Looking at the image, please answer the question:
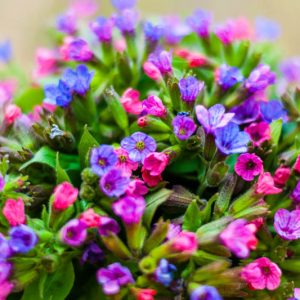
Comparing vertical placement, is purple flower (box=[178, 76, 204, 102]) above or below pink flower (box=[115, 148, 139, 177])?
above

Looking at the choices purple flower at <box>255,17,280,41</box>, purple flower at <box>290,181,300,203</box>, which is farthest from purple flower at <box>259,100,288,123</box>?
purple flower at <box>255,17,280,41</box>

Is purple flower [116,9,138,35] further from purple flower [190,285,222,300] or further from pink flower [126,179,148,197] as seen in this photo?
purple flower [190,285,222,300]

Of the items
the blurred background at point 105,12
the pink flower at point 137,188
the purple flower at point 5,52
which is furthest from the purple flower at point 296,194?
the blurred background at point 105,12

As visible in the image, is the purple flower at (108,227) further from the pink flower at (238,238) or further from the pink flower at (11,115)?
the pink flower at (11,115)

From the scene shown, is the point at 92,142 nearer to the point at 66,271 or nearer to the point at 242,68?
the point at 66,271

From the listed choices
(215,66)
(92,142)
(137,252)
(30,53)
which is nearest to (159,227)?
(137,252)

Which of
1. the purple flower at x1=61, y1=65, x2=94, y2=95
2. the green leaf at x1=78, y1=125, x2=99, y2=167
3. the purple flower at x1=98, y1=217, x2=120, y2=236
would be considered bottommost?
the purple flower at x1=98, y1=217, x2=120, y2=236

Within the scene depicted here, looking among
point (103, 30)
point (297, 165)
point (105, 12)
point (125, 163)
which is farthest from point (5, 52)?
point (105, 12)

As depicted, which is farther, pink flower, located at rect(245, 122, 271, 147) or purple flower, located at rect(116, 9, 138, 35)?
purple flower, located at rect(116, 9, 138, 35)
